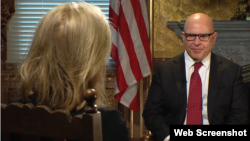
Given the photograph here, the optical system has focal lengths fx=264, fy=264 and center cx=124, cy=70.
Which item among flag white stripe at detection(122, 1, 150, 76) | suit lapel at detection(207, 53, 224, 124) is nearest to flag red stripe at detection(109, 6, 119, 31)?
flag white stripe at detection(122, 1, 150, 76)

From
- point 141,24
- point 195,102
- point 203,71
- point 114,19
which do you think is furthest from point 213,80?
point 114,19

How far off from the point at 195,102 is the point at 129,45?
1561 millimetres

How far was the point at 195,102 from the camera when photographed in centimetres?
213

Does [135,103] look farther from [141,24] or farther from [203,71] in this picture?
[203,71]

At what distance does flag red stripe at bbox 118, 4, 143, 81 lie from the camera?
3465mm

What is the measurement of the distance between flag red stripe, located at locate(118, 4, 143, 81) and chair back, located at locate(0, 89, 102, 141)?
2600 millimetres

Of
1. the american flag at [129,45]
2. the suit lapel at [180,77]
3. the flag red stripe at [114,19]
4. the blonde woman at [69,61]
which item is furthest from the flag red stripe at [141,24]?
the blonde woman at [69,61]

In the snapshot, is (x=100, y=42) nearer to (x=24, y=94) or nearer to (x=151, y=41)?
(x=24, y=94)

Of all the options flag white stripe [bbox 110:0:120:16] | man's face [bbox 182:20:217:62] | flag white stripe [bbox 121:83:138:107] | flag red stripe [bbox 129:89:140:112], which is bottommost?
flag red stripe [bbox 129:89:140:112]

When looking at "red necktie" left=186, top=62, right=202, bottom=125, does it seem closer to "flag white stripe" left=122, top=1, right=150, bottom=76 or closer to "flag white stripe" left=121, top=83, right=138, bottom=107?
"flag white stripe" left=122, top=1, right=150, bottom=76

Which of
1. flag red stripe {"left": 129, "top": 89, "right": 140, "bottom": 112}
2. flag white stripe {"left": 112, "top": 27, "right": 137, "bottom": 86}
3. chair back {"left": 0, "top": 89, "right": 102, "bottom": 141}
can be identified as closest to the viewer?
chair back {"left": 0, "top": 89, "right": 102, "bottom": 141}

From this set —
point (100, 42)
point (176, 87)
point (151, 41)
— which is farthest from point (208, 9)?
point (100, 42)

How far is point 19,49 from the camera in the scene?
153 inches

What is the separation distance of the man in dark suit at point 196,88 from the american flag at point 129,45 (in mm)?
1182
